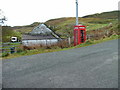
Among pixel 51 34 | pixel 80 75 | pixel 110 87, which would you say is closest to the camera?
pixel 110 87

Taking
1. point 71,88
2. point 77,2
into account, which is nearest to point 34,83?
point 71,88

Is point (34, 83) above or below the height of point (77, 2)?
below

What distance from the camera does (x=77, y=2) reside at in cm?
1306

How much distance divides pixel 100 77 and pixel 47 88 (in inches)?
59.9

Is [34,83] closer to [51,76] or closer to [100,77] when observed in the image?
[51,76]

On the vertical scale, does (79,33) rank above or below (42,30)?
below

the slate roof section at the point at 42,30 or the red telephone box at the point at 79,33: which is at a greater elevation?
the slate roof section at the point at 42,30

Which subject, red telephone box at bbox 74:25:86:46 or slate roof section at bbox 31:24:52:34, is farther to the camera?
slate roof section at bbox 31:24:52:34

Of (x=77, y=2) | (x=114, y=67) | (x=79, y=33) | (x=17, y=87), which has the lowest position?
(x=17, y=87)

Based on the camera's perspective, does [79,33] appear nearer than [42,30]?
Yes

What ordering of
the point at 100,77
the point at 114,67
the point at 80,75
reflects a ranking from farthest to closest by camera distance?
the point at 114,67 → the point at 80,75 → the point at 100,77

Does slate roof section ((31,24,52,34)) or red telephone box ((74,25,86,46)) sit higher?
slate roof section ((31,24,52,34))

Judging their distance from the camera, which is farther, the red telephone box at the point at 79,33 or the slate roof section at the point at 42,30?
the slate roof section at the point at 42,30

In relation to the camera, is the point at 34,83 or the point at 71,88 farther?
the point at 34,83
